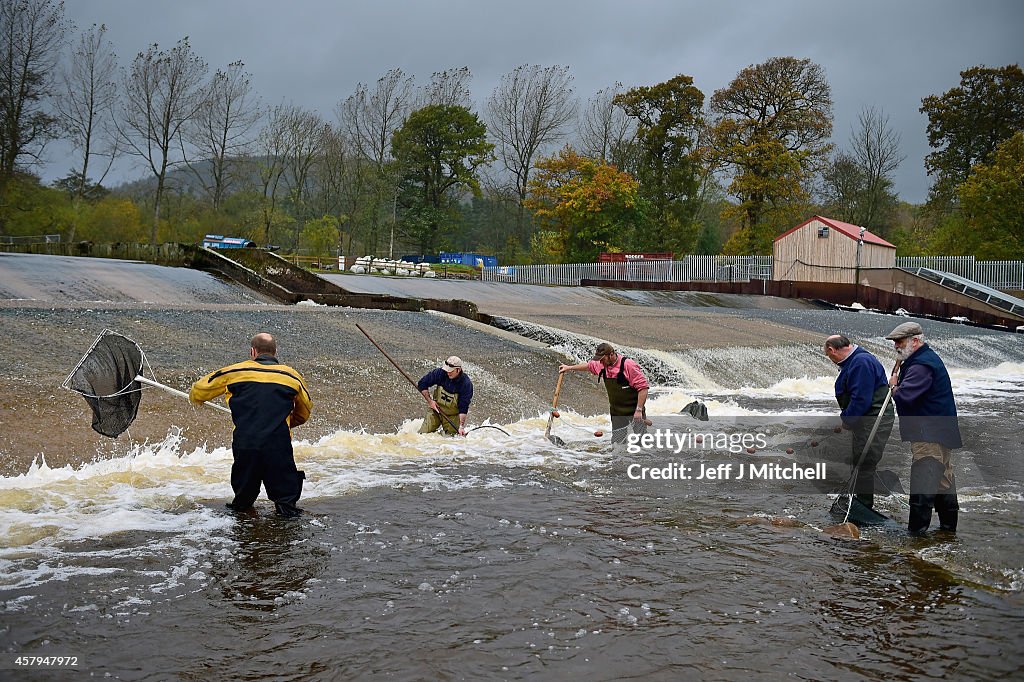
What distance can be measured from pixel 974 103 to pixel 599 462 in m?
50.8

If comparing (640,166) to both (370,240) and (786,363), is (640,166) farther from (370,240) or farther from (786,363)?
(786,363)

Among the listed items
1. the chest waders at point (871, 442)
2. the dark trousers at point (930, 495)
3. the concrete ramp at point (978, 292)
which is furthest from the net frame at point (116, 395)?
the concrete ramp at point (978, 292)

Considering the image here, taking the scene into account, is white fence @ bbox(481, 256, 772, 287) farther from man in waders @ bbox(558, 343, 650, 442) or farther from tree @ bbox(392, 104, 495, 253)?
man in waders @ bbox(558, 343, 650, 442)

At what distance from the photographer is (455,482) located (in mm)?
8938

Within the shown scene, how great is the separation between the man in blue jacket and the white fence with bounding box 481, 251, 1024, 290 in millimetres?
37647

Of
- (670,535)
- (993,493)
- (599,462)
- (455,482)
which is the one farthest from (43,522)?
(993,493)

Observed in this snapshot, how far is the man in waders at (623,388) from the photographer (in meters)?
10.1

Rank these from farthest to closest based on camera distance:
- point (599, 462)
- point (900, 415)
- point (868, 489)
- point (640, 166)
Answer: point (640, 166) < point (599, 462) < point (868, 489) < point (900, 415)

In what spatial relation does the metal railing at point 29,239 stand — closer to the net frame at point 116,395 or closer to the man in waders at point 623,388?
the net frame at point 116,395

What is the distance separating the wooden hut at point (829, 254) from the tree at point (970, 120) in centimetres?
1269

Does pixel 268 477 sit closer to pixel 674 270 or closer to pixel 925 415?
pixel 925 415

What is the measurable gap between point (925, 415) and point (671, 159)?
52.7m

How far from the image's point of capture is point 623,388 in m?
10.2

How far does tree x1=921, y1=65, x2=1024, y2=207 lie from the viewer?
49688 mm
